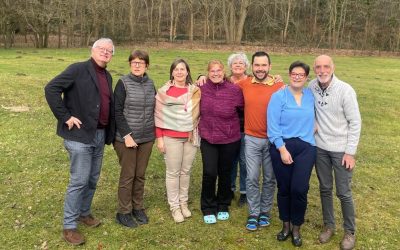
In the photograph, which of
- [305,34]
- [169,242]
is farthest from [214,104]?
[305,34]

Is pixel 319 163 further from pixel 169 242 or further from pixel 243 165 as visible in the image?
pixel 169 242

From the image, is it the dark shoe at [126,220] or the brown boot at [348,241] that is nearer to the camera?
the brown boot at [348,241]

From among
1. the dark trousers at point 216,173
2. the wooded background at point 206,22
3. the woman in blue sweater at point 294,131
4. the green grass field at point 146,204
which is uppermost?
the wooded background at point 206,22

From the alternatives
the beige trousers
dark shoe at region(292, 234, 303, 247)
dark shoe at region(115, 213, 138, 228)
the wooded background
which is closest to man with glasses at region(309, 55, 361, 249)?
dark shoe at region(292, 234, 303, 247)

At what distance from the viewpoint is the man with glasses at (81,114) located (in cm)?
498

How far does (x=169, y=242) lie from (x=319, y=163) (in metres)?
2.28

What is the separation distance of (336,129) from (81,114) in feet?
10.6

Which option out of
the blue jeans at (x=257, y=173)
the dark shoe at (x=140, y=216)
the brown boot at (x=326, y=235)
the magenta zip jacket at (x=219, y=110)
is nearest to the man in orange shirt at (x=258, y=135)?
the blue jeans at (x=257, y=173)

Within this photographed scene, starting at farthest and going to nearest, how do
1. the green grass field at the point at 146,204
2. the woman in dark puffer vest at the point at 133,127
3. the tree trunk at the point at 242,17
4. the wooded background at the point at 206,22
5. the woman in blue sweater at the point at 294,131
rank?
1. the tree trunk at the point at 242,17
2. the wooded background at the point at 206,22
3. the green grass field at the point at 146,204
4. the woman in dark puffer vest at the point at 133,127
5. the woman in blue sweater at the point at 294,131

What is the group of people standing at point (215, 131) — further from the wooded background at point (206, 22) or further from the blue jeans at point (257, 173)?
the wooded background at point (206, 22)

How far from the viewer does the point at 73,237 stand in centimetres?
535

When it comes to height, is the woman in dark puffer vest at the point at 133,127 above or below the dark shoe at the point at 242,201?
above

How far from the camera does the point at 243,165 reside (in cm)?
679

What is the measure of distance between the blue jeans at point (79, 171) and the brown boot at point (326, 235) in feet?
10.6
